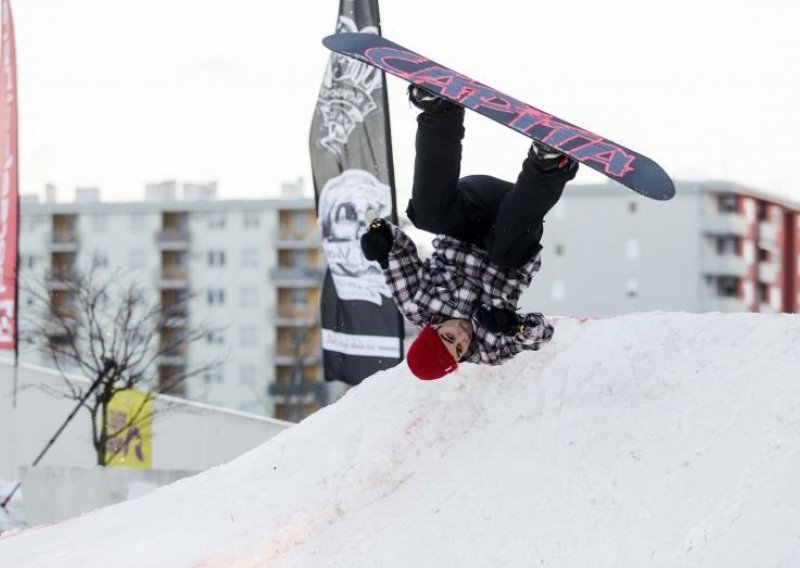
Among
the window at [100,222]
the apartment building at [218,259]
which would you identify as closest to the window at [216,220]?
the apartment building at [218,259]

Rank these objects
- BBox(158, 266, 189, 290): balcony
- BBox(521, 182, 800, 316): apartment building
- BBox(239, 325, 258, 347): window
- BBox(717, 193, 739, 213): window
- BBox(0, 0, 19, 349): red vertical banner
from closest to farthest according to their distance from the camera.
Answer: BBox(0, 0, 19, 349): red vertical banner < BBox(239, 325, 258, 347): window < BBox(158, 266, 189, 290): balcony < BBox(521, 182, 800, 316): apartment building < BBox(717, 193, 739, 213): window

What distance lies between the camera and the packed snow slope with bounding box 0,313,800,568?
13.1 ft

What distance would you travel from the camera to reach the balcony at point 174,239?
64.8m

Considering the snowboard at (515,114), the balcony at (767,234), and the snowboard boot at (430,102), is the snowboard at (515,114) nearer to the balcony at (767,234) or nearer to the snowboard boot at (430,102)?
the snowboard boot at (430,102)

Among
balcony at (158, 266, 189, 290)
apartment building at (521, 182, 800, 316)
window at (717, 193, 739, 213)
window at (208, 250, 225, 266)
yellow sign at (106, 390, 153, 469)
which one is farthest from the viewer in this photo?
window at (717, 193, 739, 213)

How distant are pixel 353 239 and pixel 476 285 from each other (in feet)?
19.5

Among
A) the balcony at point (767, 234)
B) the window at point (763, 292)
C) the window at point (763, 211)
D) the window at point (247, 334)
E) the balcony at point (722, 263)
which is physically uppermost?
the window at point (763, 211)

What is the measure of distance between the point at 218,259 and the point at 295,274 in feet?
16.5

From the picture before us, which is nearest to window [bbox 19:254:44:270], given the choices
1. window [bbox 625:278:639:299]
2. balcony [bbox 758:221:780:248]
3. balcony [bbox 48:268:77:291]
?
window [bbox 625:278:639:299]

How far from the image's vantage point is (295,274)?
6309 centimetres

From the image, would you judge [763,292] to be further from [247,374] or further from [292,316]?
[247,374]

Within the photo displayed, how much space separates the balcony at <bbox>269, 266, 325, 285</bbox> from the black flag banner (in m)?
50.9

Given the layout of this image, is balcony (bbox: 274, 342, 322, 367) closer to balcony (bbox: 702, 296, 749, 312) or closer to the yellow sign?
balcony (bbox: 702, 296, 749, 312)

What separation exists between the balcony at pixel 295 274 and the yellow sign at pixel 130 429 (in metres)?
41.9
